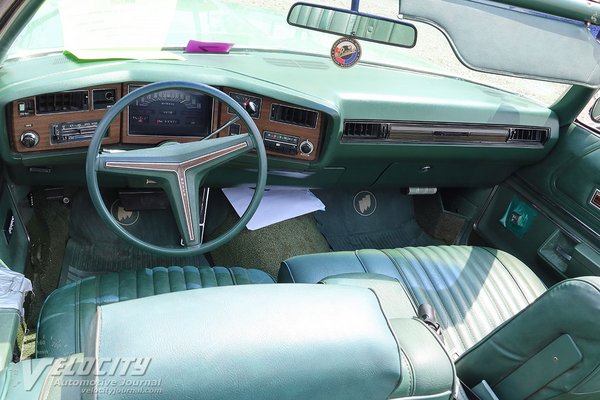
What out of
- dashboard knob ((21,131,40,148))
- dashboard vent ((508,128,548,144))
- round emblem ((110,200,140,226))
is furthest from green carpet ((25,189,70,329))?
dashboard vent ((508,128,548,144))

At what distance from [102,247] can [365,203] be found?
4.84 feet

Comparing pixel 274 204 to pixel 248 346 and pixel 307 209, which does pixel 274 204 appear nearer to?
pixel 307 209

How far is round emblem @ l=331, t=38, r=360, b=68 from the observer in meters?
2.21

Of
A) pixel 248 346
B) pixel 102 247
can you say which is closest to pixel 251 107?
pixel 102 247

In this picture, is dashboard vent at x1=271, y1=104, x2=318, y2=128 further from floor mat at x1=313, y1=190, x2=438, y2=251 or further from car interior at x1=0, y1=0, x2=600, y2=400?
floor mat at x1=313, y1=190, x2=438, y2=251

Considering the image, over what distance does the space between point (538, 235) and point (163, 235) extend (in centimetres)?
191

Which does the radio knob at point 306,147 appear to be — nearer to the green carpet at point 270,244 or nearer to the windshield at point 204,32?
the windshield at point 204,32

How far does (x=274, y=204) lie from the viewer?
2.96 metres

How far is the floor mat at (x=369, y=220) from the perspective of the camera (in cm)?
329

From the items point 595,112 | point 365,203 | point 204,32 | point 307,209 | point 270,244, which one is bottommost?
point 270,244

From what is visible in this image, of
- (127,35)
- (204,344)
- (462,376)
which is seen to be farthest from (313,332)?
(127,35)

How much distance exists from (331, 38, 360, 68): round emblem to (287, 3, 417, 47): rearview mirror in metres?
0.10

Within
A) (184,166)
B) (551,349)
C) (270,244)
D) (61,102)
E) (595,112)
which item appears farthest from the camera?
(270,244)

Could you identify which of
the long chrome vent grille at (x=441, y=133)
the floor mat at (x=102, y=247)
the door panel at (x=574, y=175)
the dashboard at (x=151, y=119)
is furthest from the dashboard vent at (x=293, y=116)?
the door panel at (x=574, y=175)
